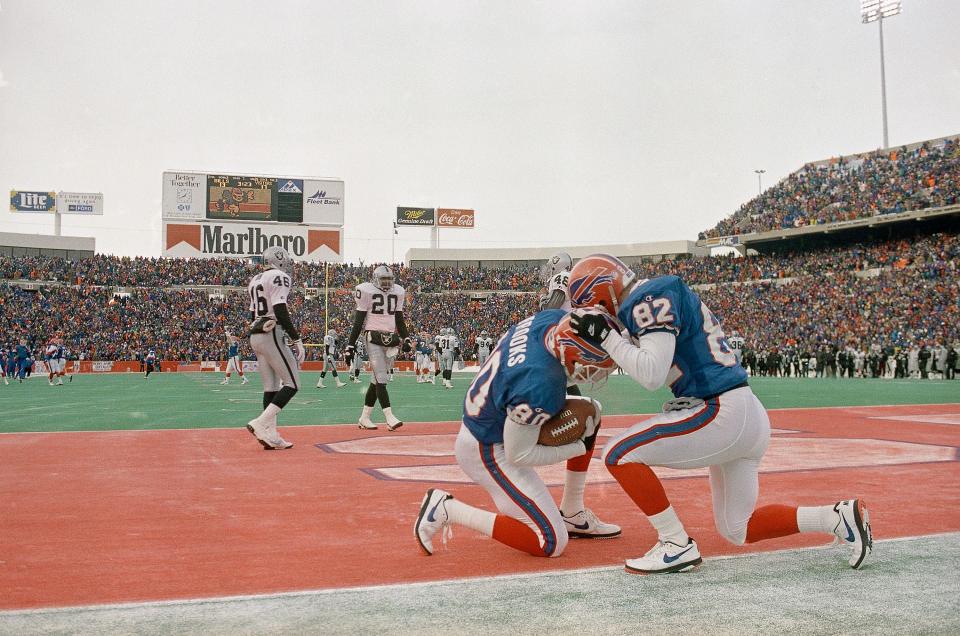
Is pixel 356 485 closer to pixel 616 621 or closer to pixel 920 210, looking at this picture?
pixel 616 621

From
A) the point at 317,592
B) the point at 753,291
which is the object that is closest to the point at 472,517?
the point at 317,592

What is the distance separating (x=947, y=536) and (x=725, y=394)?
1.76 m

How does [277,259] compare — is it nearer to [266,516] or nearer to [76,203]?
[266,516]

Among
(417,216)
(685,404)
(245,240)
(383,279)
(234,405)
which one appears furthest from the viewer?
(417,216)

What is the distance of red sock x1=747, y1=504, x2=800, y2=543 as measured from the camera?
3936 millimetres

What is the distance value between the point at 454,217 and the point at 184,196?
2232 cm

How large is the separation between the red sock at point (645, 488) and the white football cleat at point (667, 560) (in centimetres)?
17

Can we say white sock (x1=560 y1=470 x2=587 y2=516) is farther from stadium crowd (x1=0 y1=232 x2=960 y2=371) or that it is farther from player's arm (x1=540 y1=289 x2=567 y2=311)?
stadium crowd (x1=0 y1=232 x2=960 y2=371)

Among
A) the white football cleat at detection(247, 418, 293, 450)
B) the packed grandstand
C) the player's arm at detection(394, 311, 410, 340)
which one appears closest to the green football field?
the player's arm at detection(394, 311, 410, 340)

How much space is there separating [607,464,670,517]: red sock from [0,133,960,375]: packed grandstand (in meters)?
32.2

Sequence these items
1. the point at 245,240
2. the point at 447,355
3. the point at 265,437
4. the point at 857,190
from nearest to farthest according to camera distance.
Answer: the point at 265,437
the point at 447,355
the point at 857,190
the point at 245,240

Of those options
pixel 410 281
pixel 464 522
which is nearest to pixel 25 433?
pixel 464 522

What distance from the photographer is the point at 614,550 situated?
427 centimetres

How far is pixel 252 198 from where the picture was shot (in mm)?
52719
